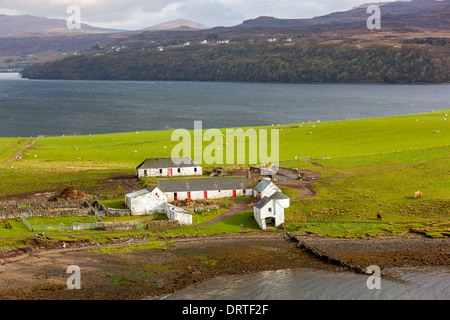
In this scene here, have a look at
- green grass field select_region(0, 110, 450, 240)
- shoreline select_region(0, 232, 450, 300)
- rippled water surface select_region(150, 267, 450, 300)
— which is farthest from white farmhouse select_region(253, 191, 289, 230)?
rippled water surface select_region(150, 267, 450, 300)

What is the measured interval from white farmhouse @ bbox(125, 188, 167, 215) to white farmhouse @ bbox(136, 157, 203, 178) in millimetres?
18846

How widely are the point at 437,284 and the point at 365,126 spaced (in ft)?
269

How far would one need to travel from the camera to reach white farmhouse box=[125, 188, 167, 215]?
56781 millimetres

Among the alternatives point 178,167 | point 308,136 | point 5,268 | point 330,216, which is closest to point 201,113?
point 308,136

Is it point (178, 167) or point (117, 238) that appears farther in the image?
point (178, 167)

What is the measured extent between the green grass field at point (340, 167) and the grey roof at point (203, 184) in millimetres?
6536

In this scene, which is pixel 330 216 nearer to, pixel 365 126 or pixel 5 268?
pixel 5 268

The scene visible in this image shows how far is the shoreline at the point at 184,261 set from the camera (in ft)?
128

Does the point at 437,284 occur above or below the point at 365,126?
below

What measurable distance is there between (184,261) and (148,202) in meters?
14.0

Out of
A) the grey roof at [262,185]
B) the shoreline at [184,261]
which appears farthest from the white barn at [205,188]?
the shoreline at [184,261]

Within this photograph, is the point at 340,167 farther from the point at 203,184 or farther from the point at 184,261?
the point at 184,261

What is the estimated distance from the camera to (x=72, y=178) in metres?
75.9
